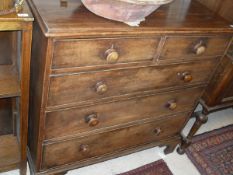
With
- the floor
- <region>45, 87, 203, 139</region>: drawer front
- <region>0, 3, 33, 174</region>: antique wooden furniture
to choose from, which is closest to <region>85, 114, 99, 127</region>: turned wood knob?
<region>45, 87, 203, 139</region>: drawer front

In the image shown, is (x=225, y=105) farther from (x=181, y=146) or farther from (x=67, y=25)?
(x=67, y=25)

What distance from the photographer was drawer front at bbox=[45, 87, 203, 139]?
121cm

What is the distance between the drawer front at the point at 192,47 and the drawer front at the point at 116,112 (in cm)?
24

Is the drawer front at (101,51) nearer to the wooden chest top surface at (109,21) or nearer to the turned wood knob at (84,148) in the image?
the wooden chest top surface at (109,21)

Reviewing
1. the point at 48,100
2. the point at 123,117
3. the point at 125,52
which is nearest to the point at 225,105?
the point at 123,117

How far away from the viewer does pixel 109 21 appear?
3.40ft

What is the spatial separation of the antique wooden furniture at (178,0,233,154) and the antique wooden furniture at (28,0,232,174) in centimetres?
19

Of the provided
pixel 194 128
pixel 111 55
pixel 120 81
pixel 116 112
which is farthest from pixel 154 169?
pixel 111 55

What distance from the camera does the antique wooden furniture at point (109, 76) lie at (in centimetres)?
100

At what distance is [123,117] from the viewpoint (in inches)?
55.5

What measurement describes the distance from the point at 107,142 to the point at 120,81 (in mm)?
429

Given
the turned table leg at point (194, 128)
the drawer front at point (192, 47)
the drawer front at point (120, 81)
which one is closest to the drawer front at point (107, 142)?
the turned table leg at point (194, 128)

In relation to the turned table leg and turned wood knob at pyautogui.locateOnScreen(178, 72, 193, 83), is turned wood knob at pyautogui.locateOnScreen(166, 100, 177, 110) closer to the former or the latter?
turned wood knob at pyautogui.locateOnScreen(178, 72, 193, 83)

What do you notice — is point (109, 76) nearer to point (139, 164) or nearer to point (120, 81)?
point (120, 81)
